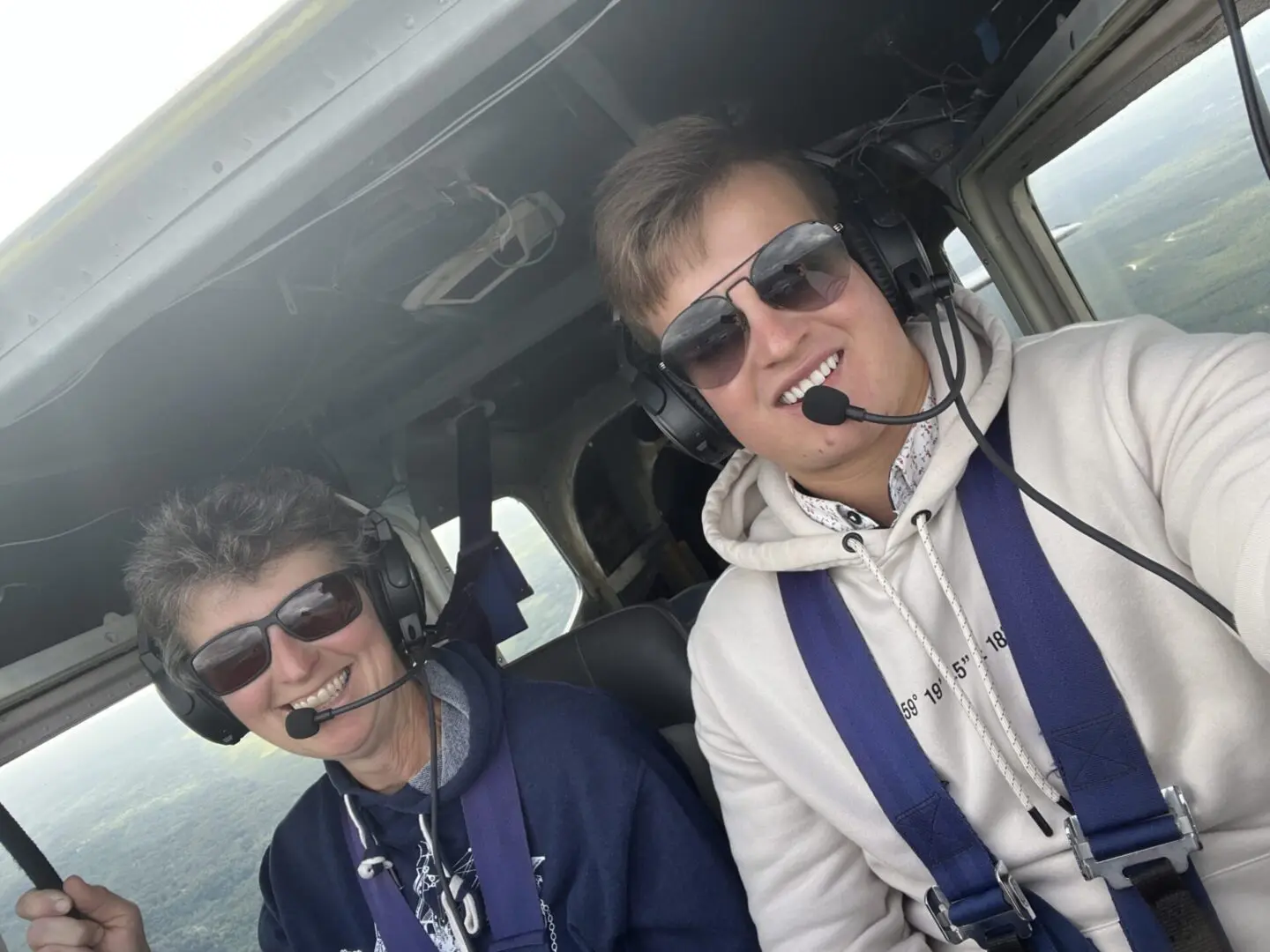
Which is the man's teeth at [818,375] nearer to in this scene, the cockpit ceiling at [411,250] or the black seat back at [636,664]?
the cockpit ceiling at [411,250]

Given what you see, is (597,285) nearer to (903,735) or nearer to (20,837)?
(903,735)

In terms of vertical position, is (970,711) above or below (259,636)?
below

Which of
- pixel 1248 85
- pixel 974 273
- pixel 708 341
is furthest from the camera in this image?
pixel 974 273

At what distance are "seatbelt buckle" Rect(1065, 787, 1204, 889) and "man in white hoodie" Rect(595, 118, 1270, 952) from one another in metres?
0.01

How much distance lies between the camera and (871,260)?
4.07ft

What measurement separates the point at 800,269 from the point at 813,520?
1.27 feet

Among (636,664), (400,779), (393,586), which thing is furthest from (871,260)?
(400,779)

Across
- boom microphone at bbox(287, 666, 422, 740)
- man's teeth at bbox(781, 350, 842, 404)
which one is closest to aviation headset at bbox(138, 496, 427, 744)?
boom microphone at bbox(287, 666, 422, 740)

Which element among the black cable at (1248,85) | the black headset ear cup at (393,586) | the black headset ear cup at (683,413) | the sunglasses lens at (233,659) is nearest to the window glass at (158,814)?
the sunglasses lens at (233,659)

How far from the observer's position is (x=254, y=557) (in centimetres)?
157

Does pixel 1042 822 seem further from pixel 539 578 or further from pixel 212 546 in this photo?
pixel 539 578

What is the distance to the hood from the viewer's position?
112 centimetres

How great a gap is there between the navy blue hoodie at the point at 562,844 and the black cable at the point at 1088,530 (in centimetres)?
91

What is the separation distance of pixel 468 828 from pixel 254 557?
66cm
